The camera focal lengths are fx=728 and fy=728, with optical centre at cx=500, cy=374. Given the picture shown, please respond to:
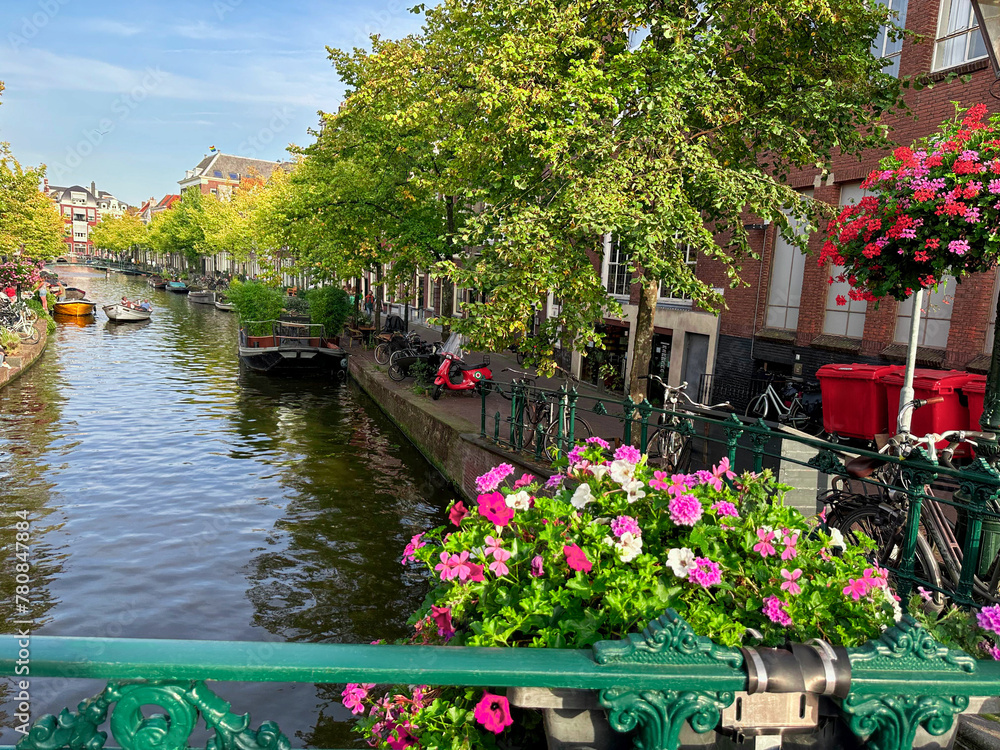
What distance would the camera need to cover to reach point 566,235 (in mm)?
8797

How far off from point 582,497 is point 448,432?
10.1 metres

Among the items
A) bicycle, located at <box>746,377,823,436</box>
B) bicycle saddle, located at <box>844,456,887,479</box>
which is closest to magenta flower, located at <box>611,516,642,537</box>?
bicycle saddle, located at <box>844,456,887,479</box>

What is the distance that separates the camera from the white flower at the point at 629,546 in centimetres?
208

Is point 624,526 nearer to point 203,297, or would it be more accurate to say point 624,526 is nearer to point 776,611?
point 776,611

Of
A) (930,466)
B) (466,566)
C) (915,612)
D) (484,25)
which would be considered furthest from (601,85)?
(466,566)

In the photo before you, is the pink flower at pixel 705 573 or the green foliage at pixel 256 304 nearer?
the pink flower at pixel 705 573

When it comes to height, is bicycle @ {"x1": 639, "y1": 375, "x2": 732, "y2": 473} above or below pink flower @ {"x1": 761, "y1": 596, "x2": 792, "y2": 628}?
below

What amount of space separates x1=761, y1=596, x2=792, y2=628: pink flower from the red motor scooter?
44.0ft

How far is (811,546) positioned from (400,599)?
259 inches

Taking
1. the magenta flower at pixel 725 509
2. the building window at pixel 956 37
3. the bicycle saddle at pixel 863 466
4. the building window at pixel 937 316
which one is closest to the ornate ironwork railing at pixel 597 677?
the magenta flower at pixel 725 509

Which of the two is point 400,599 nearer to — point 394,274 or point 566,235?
point 566,235

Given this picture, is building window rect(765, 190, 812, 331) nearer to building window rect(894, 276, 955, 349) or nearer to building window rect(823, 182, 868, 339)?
building window rect(823, 182, 868, 339)

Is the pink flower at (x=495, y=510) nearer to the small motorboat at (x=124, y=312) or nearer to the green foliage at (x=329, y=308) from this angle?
the green foliage at (x=329, y=308)

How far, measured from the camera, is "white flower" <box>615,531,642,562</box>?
2.08 m
